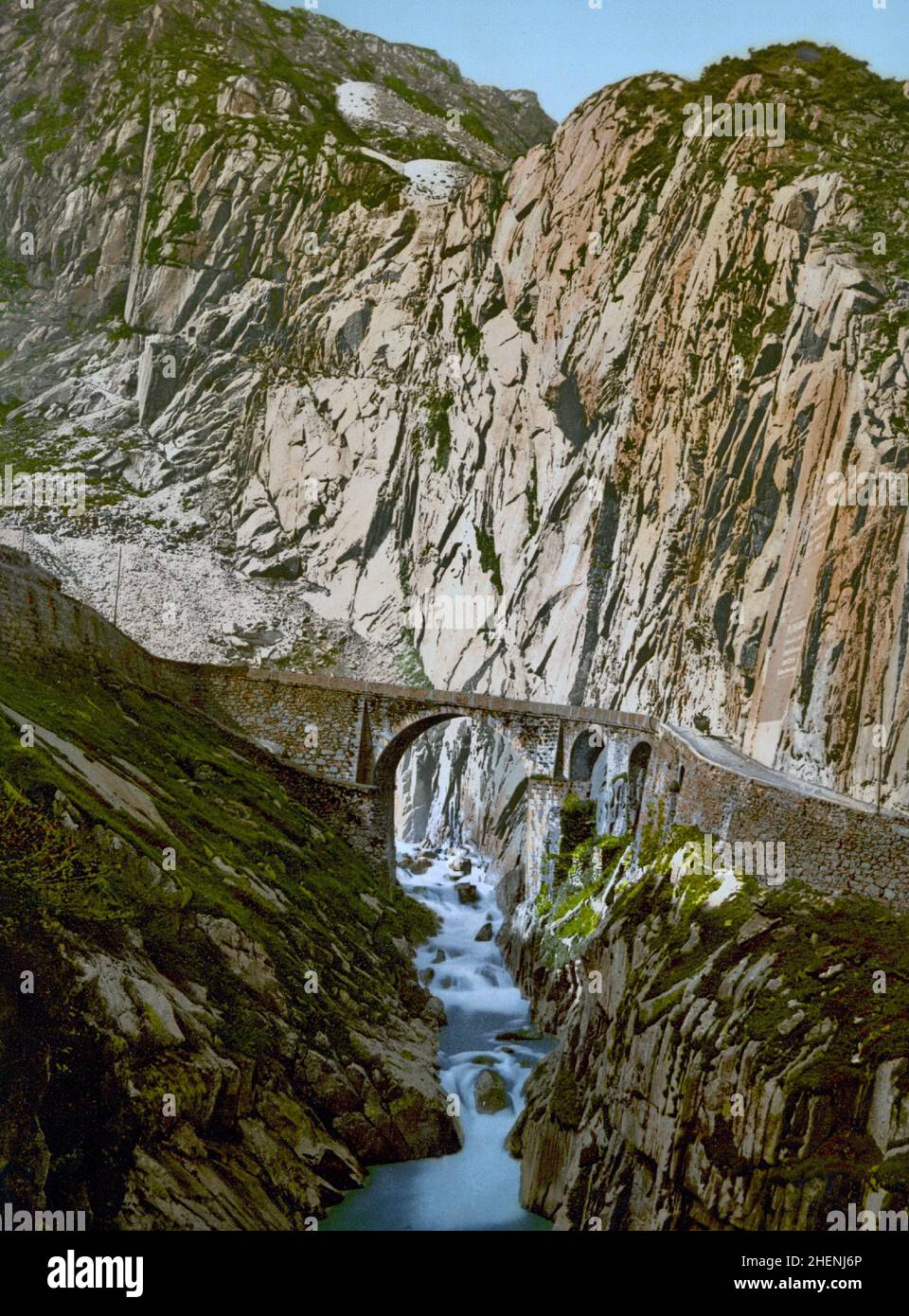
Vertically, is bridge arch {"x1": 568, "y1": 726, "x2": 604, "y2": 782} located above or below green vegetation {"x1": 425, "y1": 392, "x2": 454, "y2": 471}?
below

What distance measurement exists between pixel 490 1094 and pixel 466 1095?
16.0 inches

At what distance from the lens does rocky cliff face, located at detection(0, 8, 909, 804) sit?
2064 cm

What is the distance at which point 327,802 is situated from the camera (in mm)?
22891

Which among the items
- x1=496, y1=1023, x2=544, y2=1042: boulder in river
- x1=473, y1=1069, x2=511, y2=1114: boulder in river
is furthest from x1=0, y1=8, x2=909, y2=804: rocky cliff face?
x1=473, y1=1069, x2=511, y2=1114: boulder in river

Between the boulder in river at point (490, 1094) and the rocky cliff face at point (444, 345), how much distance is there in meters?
7.25

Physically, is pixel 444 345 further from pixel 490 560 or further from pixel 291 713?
pixel 291 713

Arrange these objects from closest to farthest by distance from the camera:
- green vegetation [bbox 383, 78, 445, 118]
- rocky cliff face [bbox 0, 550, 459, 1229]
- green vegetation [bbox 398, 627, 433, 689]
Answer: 1. rocky cliff face [bbox 0, 550, 459, 1229]
2. green vegetation [bbox 383, 78, 445, 118]
3. green vegetation [bbox 398, 627, 433, 689]

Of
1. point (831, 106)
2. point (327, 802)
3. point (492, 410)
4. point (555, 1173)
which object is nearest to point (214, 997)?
point (555, 1173)

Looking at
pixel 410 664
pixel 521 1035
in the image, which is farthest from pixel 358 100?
pixel 521 1035

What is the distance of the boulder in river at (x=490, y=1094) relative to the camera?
52.9 ft

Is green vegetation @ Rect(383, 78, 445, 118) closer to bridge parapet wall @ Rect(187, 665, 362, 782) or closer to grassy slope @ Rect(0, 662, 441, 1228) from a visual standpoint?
bridge parapet wall @ Rect(187, 665, 362, 782)

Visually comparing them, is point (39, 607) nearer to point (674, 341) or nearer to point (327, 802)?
point (327, 802)

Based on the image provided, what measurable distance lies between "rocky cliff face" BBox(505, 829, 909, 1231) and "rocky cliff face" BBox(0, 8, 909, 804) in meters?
6.32

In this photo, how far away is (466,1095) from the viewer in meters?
16.5
